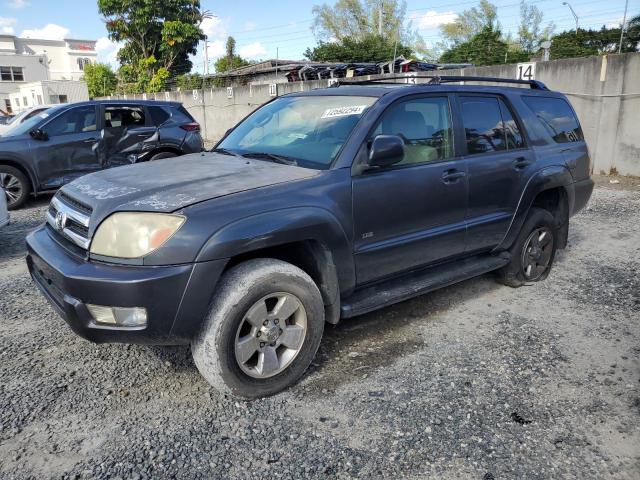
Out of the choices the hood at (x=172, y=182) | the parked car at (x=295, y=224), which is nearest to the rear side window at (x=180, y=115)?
the parked car at (x=295, y=224)

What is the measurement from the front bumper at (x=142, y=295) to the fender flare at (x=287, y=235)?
0.33 feet

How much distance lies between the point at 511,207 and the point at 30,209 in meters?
7.11

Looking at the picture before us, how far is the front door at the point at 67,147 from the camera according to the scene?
Result: 7.78m

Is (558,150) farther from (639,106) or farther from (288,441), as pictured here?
(639,106)

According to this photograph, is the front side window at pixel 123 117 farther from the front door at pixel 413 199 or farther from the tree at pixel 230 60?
the tree at pixel 230 60

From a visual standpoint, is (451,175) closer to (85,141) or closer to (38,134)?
(85,141)

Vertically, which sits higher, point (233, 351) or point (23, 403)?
point (233, 351)

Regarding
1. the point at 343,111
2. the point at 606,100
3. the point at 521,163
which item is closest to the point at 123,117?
the point at 343,111

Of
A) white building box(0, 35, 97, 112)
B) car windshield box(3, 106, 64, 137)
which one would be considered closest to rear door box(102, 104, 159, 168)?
car windshield box(3, 106, 64, 137)

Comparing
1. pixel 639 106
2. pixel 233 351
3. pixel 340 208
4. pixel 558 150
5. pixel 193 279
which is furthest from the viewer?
pixel 639 106

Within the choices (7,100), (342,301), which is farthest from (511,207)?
(7,100)

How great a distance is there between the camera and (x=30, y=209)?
797cm

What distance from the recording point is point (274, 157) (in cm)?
353

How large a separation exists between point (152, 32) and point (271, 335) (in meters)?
39.1
